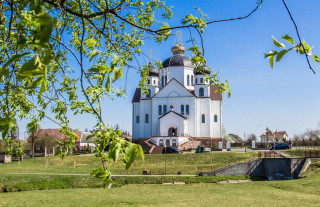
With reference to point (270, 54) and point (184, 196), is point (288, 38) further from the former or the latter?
point (184, 196)

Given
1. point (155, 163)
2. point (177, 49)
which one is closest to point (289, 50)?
point (155, 163)

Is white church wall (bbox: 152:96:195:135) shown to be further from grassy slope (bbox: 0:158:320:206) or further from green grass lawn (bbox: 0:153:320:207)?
grassy slope (bbox: 0:158:320:206)

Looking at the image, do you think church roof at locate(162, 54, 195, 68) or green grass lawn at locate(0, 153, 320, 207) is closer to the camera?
green grass lawn at locate(0, 153, 320, 207)

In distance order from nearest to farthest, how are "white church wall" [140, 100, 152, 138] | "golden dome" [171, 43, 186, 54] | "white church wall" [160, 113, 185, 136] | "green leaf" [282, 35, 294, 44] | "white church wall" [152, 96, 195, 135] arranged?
1. "green leaf" [282, 35, 294, 44]
2. "white church wall" [160, 113, 185, 136]
3. "white church wall" [152, 96, 195, 135]
4. "white church wall" [140, 100, 152, 138]
5. "golden dome" [171, 43, 186, 54]

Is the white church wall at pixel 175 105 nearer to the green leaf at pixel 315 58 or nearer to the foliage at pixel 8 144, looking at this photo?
→ the foliage at pixel 8 144

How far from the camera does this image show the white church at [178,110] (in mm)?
38688

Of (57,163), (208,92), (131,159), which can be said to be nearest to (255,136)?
(208,92)

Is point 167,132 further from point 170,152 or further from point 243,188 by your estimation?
point 243,188

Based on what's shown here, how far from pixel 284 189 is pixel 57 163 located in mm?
22175

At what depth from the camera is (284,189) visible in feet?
58.3

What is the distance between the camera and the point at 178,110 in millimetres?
40219

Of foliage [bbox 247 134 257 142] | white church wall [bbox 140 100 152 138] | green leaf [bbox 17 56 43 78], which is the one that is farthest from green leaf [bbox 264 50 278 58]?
foliage [bbox 247 134 257 142]

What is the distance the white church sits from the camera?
38688 mm

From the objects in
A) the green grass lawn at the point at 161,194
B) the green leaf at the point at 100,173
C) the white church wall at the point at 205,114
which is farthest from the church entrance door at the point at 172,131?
the green leaf at the point at 100,173
